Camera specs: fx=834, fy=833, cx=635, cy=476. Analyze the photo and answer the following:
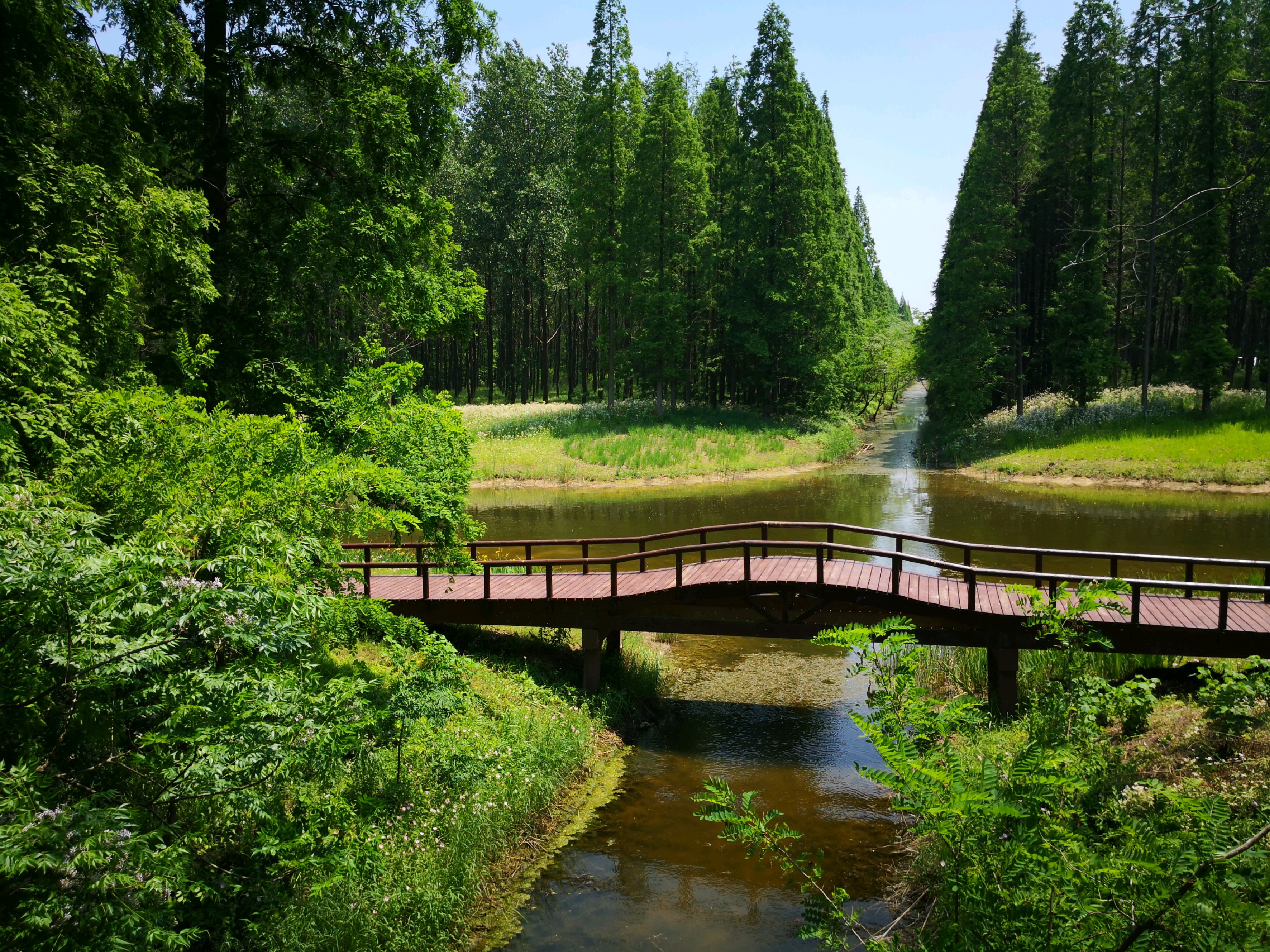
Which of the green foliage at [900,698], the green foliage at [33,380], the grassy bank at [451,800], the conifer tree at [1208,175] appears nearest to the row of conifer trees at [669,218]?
the conifer tree at [1208,175]

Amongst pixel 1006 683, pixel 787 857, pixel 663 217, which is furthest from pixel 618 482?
pixel 787 857

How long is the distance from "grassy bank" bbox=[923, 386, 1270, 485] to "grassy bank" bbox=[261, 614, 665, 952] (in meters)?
29.6

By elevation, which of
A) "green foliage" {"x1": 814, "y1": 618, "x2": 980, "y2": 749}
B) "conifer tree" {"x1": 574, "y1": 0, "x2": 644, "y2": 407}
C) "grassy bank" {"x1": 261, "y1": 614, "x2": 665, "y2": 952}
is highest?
"conifer tree" {"x1": 574, "y1": 0, "x2": 644, "y2": 407}

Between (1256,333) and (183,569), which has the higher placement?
(1256,333)

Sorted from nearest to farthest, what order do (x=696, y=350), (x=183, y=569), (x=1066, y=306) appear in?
1. (x=183, y=569)
2. (x=1066, y=306)
3. (x=696, y=350)

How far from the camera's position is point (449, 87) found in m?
14.4

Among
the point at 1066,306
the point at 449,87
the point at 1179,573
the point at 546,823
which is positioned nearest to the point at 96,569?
the point at 546,823

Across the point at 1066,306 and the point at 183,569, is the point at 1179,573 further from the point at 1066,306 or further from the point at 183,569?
the point at 1066,306

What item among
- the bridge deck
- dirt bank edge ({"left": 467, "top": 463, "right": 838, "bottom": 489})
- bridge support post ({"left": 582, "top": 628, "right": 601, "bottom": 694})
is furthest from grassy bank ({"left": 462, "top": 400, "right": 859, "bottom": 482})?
bridge support post ({"left": 582, "top": 628, "right": 601, "bottom": 694})

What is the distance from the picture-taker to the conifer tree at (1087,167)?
1610 inches

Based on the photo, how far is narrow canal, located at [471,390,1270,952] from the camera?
862 centimetres

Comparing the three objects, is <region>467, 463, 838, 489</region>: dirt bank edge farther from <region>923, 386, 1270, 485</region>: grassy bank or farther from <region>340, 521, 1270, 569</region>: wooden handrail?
<region>340, 521, 1270, 569</region>: wooden handrail

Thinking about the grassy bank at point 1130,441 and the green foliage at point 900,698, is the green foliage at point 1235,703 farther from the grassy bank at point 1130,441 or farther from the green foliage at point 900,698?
the grassy bank at point 1130,441

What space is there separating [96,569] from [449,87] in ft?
38.7
